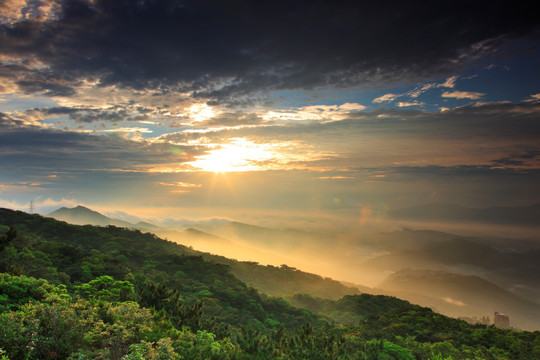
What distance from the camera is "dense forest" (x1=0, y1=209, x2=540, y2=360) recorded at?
44.1ft

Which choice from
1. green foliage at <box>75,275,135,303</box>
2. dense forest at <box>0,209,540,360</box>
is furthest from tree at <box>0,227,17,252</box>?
green foliage at <box>75,275,135,303</box>

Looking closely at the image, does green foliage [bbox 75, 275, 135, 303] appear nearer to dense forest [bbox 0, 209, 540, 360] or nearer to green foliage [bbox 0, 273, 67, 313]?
dense forest [bbox 0, 209, 540, 360]

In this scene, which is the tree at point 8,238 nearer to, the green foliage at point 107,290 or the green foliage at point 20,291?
the green foliage at point 20,291

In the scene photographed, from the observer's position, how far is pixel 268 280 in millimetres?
92062

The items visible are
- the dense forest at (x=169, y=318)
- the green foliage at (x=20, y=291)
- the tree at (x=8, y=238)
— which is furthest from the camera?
the tree at (x=8, y=238)

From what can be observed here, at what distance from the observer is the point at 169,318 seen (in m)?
21.5

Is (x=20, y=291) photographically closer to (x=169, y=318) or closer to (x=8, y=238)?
(x=8, y=238)

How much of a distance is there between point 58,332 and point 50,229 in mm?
62509

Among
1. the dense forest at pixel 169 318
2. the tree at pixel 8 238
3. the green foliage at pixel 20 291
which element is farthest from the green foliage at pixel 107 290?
the tree at pixel 8 238

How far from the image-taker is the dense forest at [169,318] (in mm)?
13430

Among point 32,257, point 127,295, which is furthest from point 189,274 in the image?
point 127,295

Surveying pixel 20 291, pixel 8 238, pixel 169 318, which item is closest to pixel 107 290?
pixel 20 291

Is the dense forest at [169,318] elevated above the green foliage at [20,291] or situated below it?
below

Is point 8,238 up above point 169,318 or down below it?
above
